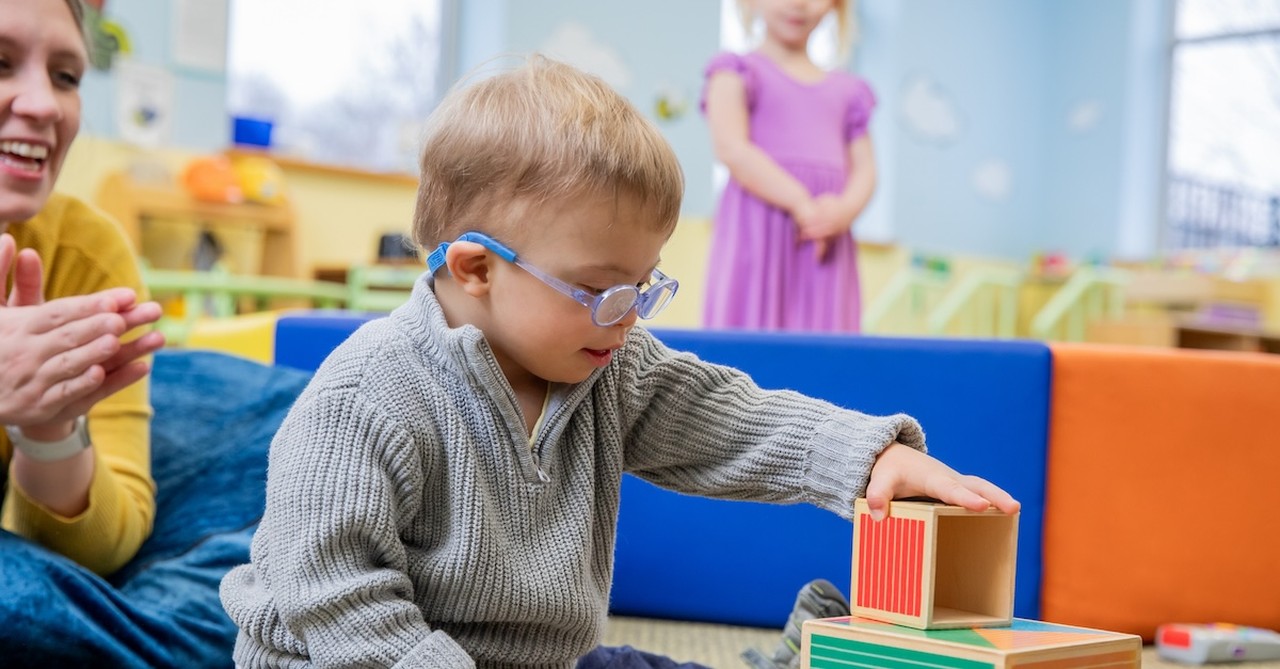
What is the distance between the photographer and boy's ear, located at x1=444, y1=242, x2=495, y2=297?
2.89 ft

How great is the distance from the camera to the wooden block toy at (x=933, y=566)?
2.58 feet

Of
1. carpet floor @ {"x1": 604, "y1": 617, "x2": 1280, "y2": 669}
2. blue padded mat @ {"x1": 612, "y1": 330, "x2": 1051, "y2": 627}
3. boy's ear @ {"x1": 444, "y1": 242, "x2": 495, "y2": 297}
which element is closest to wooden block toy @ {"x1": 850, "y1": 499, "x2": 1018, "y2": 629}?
boy's ear @ {"x1": 444, "y1": 242, "x2": 495, "y2": 297}

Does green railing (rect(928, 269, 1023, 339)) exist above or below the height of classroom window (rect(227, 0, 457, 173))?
below

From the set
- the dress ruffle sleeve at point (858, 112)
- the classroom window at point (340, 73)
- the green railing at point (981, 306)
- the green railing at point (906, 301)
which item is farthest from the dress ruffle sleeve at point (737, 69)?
Result: the green railing at point (981, 306)

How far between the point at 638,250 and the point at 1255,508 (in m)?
1.18

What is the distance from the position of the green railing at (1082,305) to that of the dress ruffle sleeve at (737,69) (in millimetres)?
3540

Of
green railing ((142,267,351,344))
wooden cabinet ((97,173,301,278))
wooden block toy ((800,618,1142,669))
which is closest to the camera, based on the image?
wooden block toy ((800,618,1142,669))

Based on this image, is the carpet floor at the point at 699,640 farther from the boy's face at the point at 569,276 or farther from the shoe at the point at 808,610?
the boy's face at the point at 569,276

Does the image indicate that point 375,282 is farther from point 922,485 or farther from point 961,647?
point 961,647

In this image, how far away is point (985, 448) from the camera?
1618 millimetres

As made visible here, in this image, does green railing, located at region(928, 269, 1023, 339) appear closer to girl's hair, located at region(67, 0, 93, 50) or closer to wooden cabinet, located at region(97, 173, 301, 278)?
wooden cabinet, located at region(97, 173, 301, 278)

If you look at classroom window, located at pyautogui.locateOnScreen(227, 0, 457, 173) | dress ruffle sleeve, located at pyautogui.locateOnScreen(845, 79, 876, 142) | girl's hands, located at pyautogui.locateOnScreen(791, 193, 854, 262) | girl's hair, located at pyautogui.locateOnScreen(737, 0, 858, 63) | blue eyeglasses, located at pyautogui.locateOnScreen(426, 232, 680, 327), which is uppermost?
classroom window, located at pyautogui.locateOnScreen(227, 0, 457, 173)

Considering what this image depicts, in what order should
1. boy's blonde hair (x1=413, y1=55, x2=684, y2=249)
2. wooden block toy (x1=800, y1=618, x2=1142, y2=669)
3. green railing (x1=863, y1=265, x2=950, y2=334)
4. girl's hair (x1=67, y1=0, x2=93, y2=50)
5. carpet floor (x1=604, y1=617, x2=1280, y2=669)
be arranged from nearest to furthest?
1. wooden block toy (x1=800, y1=618, x2=1142, y2=669)
2. boy's blonde hair (x1=413, y1=55, x2=684, y2=249)
3. girl's hair (x1=67, y1=0, x2=93, y2=50)
4. carpet floor (x1=604, y1=617, x2=1280, y2=669)
5. green railing (x1=863, y1=265, x2=950, y2=334)

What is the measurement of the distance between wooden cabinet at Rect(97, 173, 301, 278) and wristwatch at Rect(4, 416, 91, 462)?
264cm
